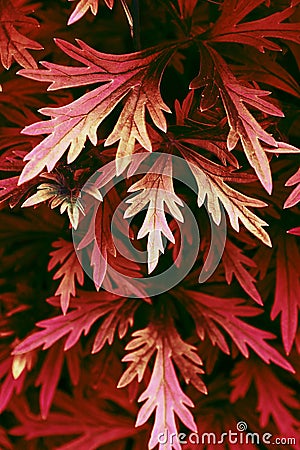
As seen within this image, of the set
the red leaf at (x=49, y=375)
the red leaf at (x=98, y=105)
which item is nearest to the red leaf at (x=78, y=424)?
the red leaf at (x=49, y=375)

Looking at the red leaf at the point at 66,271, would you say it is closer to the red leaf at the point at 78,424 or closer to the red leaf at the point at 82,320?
the red leaf at the point at 82,320

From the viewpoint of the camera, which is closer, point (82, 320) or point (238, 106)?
point (238, 106)

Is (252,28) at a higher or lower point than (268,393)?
higher

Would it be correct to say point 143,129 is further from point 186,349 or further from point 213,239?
point 186,349

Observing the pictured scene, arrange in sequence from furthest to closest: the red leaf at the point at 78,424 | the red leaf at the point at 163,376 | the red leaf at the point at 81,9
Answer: the red leaf at the point at 78,424
the red leaf at the point at 163,376
the red leaf at the point at 81,9

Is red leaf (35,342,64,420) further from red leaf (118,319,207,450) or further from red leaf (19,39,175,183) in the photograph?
red leaf (19,39,175,183)

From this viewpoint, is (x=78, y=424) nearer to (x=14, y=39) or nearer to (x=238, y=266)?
(x=238, y=266)

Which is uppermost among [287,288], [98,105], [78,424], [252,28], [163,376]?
[252,28]

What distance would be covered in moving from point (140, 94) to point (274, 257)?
308 mm

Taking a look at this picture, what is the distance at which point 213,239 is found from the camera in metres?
→ 0.69

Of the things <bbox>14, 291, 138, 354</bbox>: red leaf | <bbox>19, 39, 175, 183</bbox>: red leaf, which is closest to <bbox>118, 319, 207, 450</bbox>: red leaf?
<bbox>14, 291, 138, 354</bbox>: red leaf

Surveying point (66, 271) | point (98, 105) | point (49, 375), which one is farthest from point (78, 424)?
point (98, 105)

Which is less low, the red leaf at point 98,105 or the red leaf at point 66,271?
the red leaf at point 98,105

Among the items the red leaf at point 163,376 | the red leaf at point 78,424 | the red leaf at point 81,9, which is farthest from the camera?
the red leaf at point 78,424
